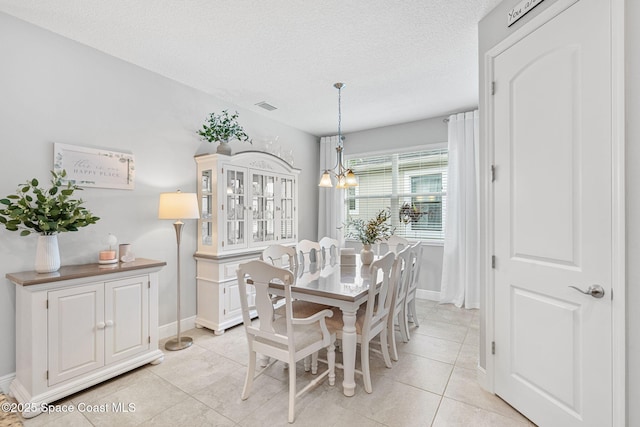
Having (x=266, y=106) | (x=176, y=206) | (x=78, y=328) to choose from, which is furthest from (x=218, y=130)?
(x=78, y=328)

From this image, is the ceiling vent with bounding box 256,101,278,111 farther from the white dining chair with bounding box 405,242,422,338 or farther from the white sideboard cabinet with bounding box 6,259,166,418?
the white dining chair with bounding box 405,242,422,338

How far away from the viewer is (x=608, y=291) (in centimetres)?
143

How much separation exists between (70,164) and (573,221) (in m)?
3.62

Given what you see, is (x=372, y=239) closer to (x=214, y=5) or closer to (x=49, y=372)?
(x=214, y=5)

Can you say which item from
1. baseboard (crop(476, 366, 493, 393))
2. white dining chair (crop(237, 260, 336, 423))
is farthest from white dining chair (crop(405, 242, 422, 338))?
white dining chair (crop(237, 260, 336, 423))

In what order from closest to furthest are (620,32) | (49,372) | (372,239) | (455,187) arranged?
(620,32), (49,372), (372,239), (455,187)

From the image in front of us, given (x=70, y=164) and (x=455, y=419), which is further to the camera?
(x=70, y=164)

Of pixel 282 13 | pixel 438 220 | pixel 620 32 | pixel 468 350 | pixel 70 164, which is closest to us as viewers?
pixel 620 32

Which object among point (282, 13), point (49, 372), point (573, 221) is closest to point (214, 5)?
point (282, 13)

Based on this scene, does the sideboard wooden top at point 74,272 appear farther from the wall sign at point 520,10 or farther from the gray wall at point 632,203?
the wall sign at point 520,10

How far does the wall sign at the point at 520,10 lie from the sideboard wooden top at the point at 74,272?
327 centimetres

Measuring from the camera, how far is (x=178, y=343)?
2.94 meters

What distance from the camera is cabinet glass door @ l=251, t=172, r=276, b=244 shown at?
383 centimetres

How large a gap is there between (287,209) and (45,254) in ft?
8.95
